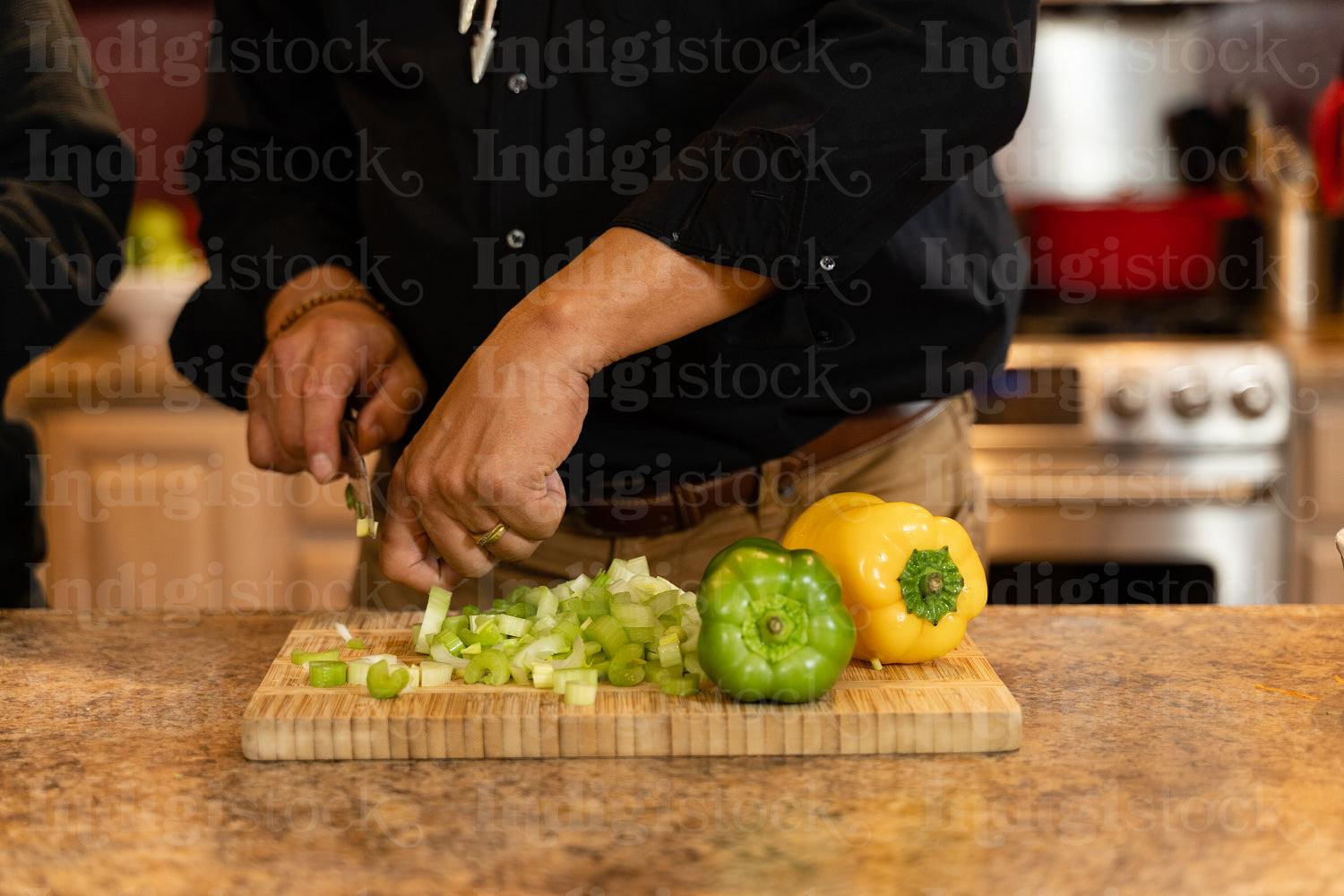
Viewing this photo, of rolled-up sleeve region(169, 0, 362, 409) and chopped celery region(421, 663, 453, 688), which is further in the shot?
rolled-up sleeve region(169, 0, 362, 409)

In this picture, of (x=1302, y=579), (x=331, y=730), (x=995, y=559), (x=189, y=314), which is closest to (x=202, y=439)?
(x=189, y=314)

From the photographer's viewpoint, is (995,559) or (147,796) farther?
(995,559)

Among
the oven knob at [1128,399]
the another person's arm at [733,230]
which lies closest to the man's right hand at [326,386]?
the another person's arm at [733,230]

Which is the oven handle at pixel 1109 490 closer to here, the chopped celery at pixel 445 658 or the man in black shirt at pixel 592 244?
the man in black shirt at pixel 592 244

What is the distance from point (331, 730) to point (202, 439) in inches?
67.4

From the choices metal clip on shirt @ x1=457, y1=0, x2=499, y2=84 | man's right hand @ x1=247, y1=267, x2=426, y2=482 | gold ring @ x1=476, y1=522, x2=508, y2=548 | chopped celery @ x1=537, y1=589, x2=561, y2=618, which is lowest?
chopped celery @ x1=537, y1=589, x2=561, y2=618

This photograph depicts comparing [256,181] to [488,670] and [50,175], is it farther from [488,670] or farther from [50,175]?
[488,670]

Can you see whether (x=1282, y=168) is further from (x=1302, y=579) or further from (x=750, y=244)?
(x=750, y=244)

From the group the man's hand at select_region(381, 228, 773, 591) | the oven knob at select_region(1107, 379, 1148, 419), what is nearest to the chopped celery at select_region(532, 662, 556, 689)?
the man's hand at select_region(381, 228, 773, 591)

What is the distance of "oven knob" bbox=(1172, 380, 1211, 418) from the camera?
6.88 ft

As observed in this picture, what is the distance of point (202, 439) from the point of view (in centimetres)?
233

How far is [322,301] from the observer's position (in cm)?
117

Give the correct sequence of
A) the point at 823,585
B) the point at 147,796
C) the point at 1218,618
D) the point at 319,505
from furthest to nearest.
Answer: the point at 319,505
the point at 1218,618
the point at 823,585
the point at 147,796

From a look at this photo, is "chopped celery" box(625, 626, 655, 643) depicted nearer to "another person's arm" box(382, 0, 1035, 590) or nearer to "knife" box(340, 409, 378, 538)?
"another person's arm" box(382, 0, 1035, 590)
